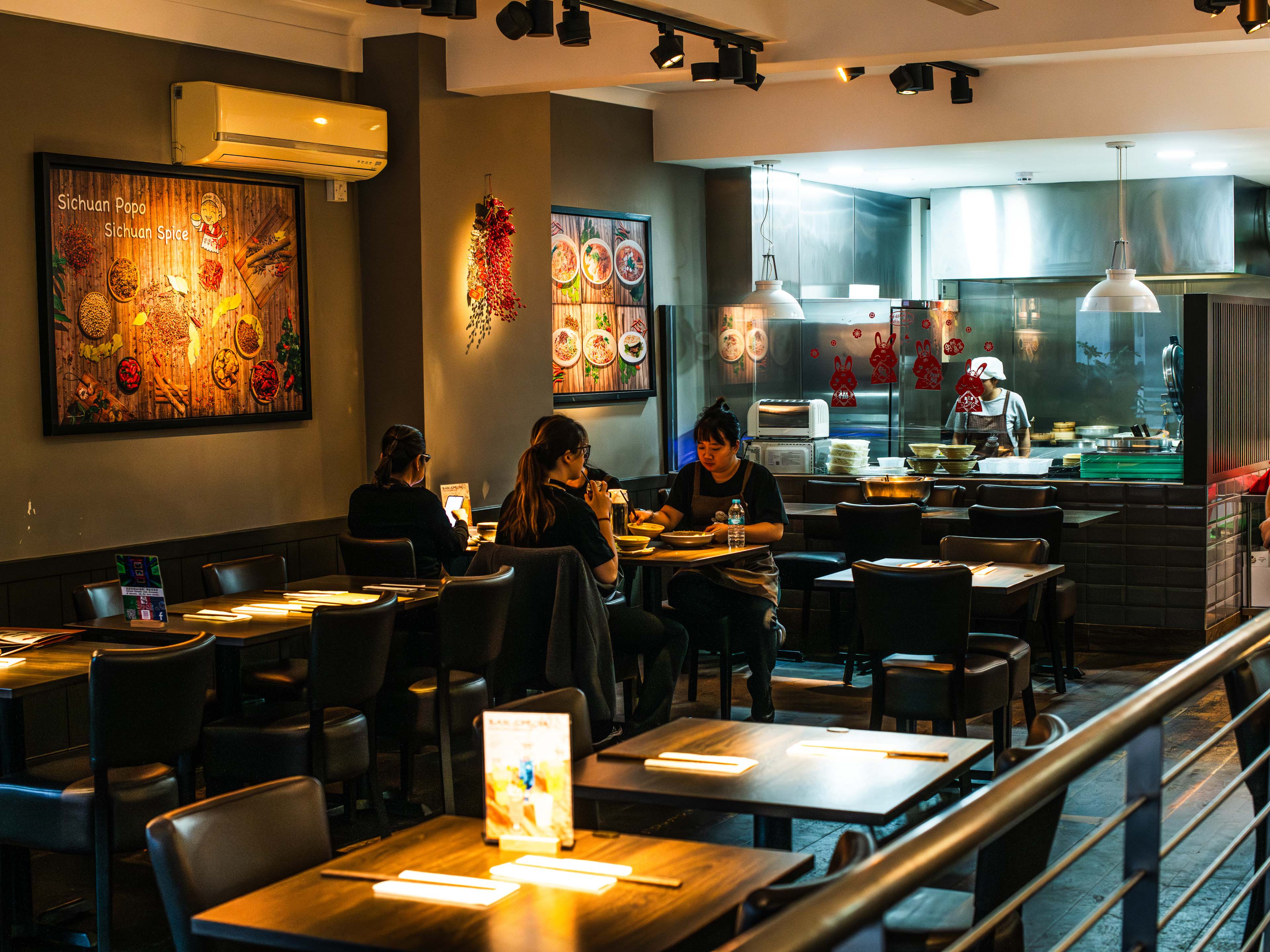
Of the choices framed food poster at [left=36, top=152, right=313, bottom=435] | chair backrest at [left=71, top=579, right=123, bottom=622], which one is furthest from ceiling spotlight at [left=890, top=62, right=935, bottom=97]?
chair backrest at [left=71, top=579, right=123, bottom=622]

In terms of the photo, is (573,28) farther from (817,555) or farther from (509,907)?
(509,907)

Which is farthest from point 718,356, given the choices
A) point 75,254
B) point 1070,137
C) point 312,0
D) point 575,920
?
point 575,920

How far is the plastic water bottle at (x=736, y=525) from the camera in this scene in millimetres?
6227

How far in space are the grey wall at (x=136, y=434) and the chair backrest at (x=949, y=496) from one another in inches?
133

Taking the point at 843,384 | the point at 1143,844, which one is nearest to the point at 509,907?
the point at 1143,844

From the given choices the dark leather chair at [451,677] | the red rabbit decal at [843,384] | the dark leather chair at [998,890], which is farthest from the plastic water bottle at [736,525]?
the dark leather chair at [998,890]

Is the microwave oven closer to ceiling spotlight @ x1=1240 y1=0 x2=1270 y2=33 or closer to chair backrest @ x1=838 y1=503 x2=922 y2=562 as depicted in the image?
chair backrest @ x1=838 y1=503 x2=922 y2=562

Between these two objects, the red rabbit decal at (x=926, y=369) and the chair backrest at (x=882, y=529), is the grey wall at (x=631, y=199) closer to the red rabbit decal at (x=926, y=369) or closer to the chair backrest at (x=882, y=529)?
the red rabbit decal at (x=926, y=369)

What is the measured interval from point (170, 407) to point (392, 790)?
87.1 inches

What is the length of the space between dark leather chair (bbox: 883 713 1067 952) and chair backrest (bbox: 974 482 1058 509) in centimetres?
504

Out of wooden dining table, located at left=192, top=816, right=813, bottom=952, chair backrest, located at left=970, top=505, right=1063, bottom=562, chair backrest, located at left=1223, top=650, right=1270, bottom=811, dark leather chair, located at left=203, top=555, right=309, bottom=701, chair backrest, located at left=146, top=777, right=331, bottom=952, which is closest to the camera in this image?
wooden dining table, located at left=192, top=816, right=813, bottom=952

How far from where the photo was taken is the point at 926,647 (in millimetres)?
5160

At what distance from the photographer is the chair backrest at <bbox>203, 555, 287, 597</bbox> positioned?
561 cm

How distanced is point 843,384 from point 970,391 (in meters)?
0.88
